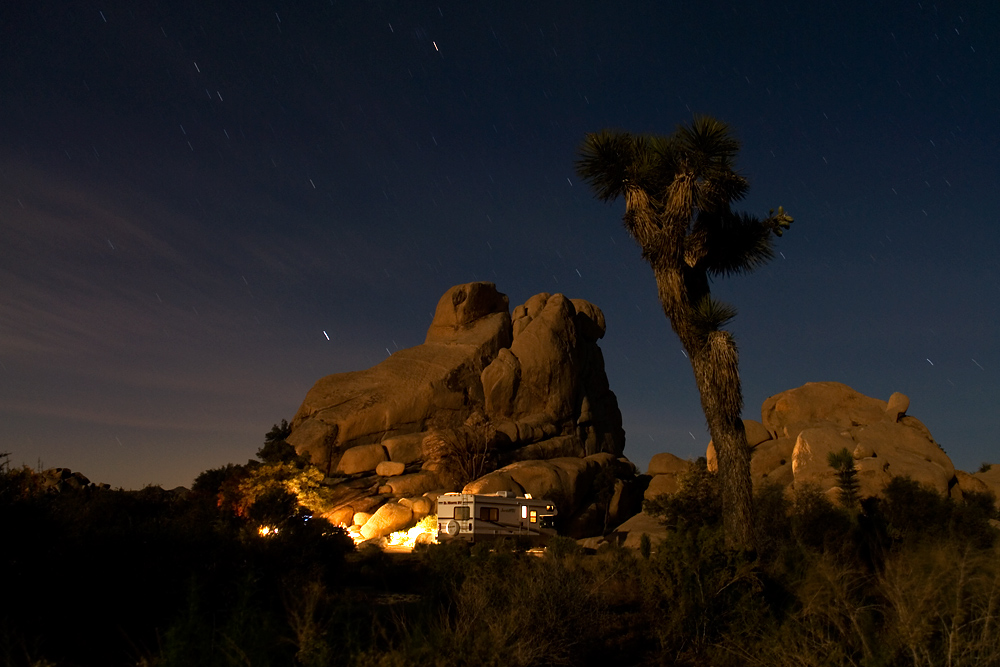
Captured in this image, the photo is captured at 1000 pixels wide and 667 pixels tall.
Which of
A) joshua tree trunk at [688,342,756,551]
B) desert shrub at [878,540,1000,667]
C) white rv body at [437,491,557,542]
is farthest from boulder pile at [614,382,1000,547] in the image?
desert shrub at [878,540,1000,667]

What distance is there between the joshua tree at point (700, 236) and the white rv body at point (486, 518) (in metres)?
13.5

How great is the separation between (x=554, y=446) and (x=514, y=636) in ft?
125

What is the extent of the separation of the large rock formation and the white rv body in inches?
317

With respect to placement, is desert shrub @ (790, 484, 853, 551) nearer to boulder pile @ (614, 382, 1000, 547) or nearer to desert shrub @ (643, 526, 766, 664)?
→ boulder pile @ (614, 382, 1000, 547)

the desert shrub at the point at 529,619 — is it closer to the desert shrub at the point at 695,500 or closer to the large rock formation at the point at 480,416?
the desert shrub at the point at 695,500

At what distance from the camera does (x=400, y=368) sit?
47.2 metres

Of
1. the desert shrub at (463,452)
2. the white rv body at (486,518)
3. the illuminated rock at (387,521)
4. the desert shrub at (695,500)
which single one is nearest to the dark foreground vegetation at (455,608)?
the white rv body at (486,518)

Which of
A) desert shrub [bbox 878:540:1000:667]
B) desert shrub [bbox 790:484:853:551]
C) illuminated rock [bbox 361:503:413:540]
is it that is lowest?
desert shrub [bbox 878:540:1000:667]

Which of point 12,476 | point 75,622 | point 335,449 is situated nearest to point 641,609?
point 75,622

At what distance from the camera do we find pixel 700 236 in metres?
14.6

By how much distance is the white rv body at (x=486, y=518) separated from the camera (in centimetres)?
2497

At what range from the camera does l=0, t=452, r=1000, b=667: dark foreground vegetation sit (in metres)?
6.54

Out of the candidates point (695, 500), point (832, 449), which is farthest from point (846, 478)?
point (695, 500)

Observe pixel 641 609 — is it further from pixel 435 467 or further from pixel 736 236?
pixel 435 467
